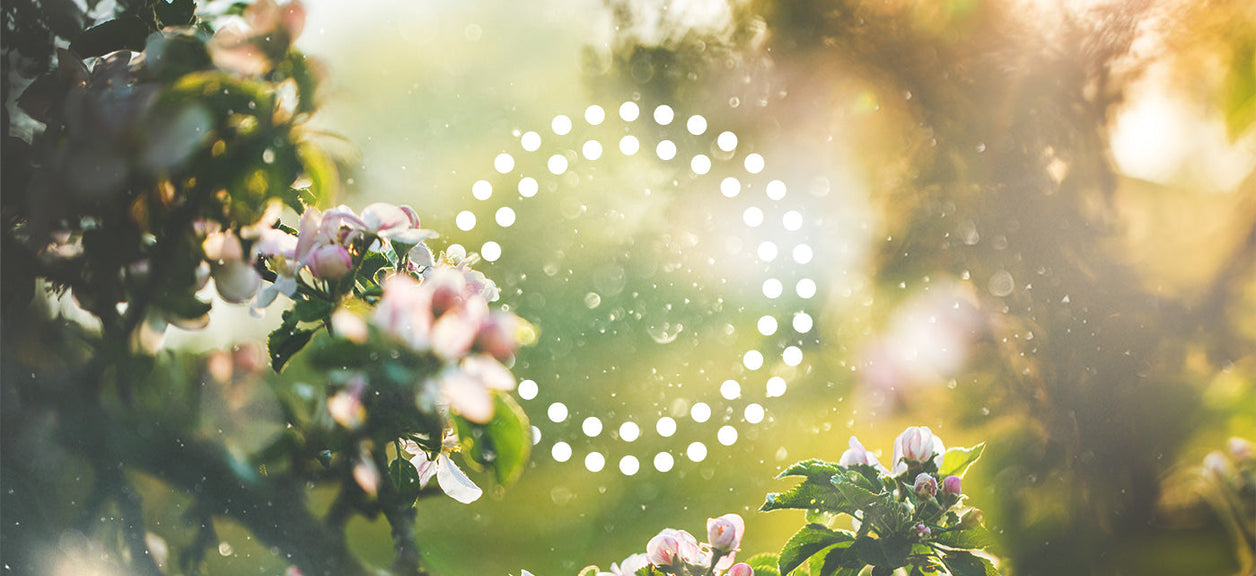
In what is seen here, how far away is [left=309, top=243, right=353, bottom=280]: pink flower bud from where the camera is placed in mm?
264

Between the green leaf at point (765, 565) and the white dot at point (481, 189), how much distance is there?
200 mm

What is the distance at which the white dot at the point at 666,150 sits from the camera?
1.10 feet

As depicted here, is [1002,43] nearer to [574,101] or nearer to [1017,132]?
[1017,132]

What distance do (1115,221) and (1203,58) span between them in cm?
9

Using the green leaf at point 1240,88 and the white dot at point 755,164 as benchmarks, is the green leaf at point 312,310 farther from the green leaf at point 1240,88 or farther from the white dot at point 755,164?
the green leaf at point 1240,88

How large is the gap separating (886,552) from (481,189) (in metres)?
0.23

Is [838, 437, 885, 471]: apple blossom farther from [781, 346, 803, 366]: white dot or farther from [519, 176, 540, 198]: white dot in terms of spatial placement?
[519, 176, 540, 198]: white dot

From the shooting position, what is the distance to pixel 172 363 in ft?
1.00

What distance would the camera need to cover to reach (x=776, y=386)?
1.11ft

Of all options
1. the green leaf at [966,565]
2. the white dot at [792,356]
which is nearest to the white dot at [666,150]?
the white dot at [792,356]

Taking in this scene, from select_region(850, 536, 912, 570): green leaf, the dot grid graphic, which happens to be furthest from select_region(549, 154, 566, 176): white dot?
select_region(850, 536, 912, 570): green leaf

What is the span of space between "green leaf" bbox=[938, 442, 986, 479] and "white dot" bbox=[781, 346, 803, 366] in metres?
0.07

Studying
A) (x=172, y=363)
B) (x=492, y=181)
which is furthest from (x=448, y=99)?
(x=172, y=363)

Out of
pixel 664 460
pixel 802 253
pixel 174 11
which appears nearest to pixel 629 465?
pixel 664 460
